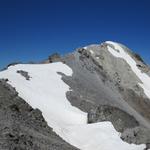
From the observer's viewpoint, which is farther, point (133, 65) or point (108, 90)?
point (133, 65)

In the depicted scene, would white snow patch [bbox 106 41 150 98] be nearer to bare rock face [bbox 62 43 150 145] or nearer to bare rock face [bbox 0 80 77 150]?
bare rock face [bbox 62 43 150 145]

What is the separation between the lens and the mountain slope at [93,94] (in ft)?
119

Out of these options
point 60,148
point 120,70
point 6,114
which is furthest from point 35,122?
point 120,70

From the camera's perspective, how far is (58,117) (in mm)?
41312

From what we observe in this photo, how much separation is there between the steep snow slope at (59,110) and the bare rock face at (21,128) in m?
2.90

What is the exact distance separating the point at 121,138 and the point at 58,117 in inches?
359

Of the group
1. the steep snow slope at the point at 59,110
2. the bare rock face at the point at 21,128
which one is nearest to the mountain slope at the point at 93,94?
the steep snow slope at the point at 59,110

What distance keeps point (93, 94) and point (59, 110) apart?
13858 millimetres

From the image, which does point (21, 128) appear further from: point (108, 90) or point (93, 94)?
point (108, 90)

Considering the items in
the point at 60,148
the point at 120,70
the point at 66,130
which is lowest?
the point at 60,148

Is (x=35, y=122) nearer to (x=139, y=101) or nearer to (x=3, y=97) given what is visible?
(x=3, y=97)

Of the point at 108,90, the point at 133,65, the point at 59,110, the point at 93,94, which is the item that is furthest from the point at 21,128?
the point at 133,65

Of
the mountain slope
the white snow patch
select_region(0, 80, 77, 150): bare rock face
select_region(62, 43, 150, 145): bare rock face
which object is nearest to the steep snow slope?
the mountain slope

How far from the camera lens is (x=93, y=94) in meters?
56.2
